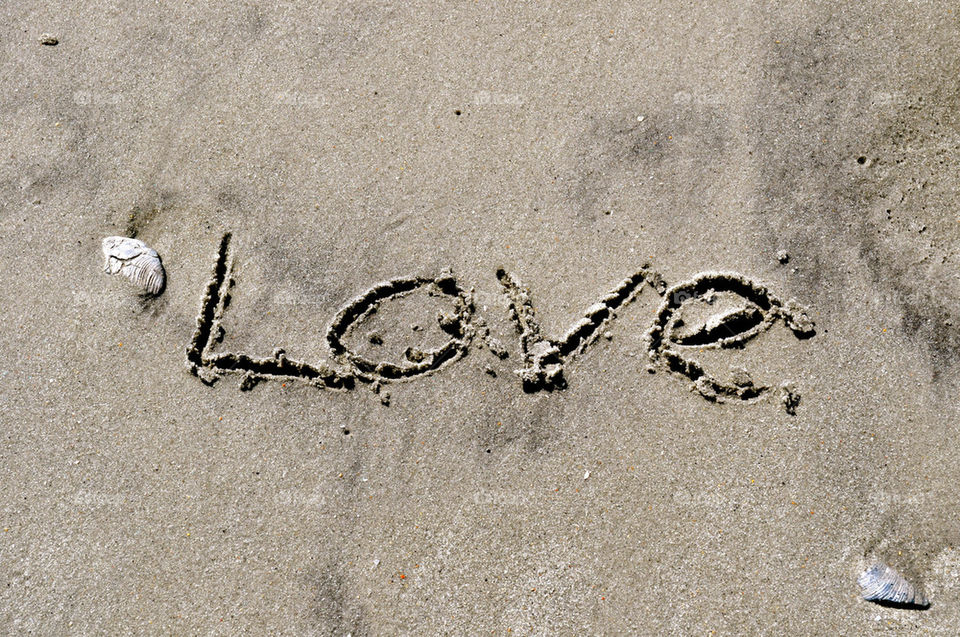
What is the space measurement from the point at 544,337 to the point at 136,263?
2370 millimetres

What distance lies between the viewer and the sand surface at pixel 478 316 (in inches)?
143

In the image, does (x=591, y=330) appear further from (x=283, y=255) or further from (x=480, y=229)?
(x=283, y=255)

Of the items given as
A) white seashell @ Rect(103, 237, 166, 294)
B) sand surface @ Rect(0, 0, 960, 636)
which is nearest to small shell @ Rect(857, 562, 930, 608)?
sand surface @ Rect(0, 0, 960, 636)

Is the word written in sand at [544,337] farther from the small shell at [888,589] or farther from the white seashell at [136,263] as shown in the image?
the small shell at [888,589]

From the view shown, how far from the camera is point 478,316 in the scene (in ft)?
12.9

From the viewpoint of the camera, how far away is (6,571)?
3.77 meters

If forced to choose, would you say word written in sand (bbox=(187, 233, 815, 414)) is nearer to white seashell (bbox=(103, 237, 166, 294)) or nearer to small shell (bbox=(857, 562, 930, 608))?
white seashell (bbox=(103, 237, 166, 294))

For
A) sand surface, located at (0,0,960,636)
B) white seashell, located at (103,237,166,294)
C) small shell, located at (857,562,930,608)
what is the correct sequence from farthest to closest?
1. white seashell, located at (103,237,166,294)
2. sand surface, located at (0,0,960,636)
3. small shell, located at (857,562,930,608)

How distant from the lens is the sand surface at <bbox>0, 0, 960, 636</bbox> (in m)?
3.64

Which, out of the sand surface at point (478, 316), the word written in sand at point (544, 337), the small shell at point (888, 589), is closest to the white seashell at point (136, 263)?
the sand surface at point (478, 316)

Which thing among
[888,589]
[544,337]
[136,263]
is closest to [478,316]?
[544,337]

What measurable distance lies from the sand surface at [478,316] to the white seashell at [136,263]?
88mm

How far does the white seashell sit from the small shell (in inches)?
163

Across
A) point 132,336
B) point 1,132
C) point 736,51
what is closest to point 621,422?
point 736,51
